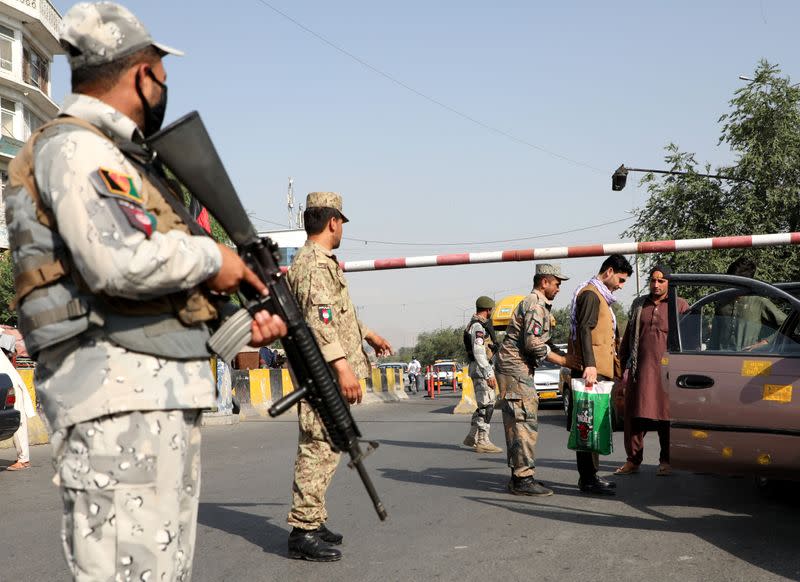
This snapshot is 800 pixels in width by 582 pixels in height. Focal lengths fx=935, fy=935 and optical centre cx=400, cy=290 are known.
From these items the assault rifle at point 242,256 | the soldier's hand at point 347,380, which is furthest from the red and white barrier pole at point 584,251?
the assault rifle at point 242,256

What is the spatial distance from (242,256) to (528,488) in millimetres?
5448

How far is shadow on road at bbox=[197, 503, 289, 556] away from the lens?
5699 millimetres

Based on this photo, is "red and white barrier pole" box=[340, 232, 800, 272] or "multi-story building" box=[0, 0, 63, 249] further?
"multi-story building" box=[0, 0, 63, 249]

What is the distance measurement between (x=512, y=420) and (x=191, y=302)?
18.5 feet

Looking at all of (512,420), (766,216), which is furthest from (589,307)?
(766,216)

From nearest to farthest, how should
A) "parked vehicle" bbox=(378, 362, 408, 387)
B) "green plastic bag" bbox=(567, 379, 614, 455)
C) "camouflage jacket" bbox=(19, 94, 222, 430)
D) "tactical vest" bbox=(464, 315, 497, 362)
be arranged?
"camouflage jacket" bbox=(19, 94, 222, 430), "green plastic bag" bbox=(567, 379, 614, 455), "tactical vest" bbox=(464, 315, 497, 362), "parked vehicle" bbox=(378, 362, 408, 387)

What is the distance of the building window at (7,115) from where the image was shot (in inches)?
1682

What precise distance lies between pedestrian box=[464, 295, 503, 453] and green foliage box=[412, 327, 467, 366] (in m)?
131

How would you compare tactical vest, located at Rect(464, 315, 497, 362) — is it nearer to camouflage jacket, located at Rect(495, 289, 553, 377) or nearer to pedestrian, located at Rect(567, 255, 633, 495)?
camouflage jacket, located at Rect(495, 289, 553, 377)

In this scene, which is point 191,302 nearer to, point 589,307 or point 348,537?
point 348,537

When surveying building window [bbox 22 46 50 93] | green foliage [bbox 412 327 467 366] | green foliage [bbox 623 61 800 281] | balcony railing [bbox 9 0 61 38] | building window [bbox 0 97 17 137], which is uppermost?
balcony railing [bbox 9 0 61 38]

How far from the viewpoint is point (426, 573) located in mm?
4938

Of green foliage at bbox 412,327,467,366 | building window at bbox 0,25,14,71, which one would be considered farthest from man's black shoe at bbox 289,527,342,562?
green foliage at bbox 412,327,467,366

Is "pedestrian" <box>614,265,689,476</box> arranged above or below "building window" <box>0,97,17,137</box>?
below
